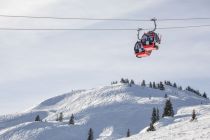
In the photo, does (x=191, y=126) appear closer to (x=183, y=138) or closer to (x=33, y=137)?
(x=183, y=138)

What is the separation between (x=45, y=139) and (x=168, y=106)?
6119 centimetres

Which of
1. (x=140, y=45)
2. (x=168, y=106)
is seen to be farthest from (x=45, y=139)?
(x=140, y=45)

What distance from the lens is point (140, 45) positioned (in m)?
35.4

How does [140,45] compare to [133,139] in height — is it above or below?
above

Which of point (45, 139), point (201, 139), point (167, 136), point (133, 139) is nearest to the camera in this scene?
point (201, 139)

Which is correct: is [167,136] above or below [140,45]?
below

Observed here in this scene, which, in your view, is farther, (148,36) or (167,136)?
(167,136)

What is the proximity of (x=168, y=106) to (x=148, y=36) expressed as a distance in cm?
11964

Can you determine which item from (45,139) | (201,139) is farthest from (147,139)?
(45,139)

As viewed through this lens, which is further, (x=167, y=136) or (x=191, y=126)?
(x=191, y=126)

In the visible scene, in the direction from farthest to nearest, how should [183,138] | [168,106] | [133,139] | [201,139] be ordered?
1. [168,106]
2. [133,139]
3. [183,138]
4. [201,139]

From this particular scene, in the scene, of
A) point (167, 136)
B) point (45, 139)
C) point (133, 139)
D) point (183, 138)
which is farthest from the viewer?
point (45, 139)

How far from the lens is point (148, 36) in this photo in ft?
114

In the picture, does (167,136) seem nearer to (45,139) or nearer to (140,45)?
(140,45)
